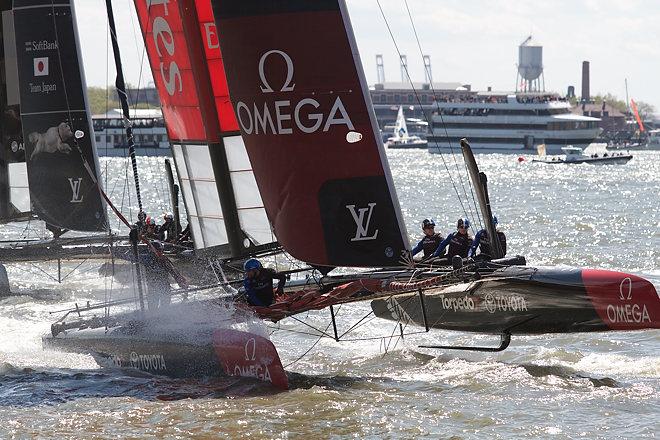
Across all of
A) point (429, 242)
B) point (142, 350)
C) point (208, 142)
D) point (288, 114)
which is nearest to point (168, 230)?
point (208, 142)

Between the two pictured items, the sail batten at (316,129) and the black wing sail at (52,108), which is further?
the black wing sail at (52,108)

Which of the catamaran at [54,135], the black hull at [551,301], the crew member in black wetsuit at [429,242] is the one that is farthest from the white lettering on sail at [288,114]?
the catamaran at [54,135]

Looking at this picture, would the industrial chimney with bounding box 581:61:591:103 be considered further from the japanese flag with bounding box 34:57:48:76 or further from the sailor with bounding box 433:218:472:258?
the sailor with bounding box 433:218:472:258

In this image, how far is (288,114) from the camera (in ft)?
35.3

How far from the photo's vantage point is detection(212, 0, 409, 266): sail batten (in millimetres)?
10469

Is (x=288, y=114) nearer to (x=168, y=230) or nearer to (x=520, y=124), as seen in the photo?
(x=168, y=230)

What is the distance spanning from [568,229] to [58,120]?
16.1 meters

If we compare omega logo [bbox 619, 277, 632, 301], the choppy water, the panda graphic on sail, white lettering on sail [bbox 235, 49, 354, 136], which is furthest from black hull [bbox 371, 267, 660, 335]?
the panda graphic on sail

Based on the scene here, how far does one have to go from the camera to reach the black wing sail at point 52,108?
1716 centimetres

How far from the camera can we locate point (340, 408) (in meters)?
10.4

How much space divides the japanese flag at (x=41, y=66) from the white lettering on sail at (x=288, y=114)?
729 cm

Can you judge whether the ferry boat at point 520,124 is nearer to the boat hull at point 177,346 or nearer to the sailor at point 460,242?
the sailor at point 460,242

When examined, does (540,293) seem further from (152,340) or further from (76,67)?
(76,67)

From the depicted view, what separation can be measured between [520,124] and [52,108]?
7898 centimetres
